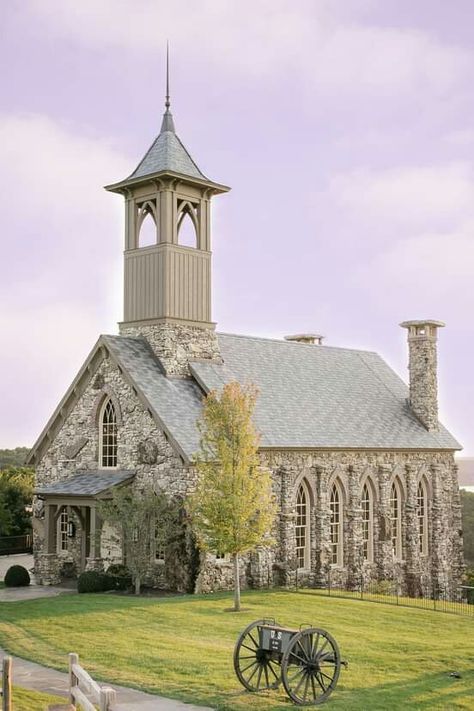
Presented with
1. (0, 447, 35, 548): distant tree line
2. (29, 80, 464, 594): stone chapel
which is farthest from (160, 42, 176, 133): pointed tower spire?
(0, 447, 35, 548): distant tree line

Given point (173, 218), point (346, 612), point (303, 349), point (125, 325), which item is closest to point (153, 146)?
point (173, 218)

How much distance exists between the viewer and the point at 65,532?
3350cm

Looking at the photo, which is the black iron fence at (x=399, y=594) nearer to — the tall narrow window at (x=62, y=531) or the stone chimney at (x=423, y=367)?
the stone chimney at (x=423, y=367)

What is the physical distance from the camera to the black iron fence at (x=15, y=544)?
140 ft

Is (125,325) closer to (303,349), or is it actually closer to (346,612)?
(303,349)

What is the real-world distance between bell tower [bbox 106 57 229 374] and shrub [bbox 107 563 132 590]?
7101mm

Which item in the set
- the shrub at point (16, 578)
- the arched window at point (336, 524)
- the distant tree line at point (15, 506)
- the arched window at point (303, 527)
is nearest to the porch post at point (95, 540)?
the shrub at point (16, 578)

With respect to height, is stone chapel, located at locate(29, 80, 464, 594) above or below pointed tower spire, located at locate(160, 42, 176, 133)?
below

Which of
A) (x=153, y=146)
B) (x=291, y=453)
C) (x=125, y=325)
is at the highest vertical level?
(x=153, y=146)

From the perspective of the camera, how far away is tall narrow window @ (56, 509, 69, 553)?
109ft

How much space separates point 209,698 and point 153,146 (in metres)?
25.2

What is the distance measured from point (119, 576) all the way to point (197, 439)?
16.7 ft

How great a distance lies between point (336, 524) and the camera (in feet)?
117

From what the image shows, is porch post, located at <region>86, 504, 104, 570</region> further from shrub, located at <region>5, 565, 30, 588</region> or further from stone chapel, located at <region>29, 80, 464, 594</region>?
shrub, located at <region>5, 565, 30, 588</region>
